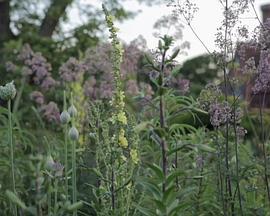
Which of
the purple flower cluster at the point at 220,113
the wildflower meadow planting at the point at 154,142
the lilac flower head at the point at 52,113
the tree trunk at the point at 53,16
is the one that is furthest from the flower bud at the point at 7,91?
the tree trunk at the point at 53,16

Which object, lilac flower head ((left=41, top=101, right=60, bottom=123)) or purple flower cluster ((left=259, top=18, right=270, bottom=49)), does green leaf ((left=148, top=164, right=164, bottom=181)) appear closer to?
purple flower cluster ((left=259, top=18, right=270, bottom=49))

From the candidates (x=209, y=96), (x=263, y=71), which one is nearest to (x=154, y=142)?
(x=209, y=96)

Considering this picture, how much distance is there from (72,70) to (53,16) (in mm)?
4887

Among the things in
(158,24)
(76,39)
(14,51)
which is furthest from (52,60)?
(158,24)

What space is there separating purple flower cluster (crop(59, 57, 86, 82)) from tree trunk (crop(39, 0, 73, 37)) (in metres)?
4.68

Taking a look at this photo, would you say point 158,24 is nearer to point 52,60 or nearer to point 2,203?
point 2,203

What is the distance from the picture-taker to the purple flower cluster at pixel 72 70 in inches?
190

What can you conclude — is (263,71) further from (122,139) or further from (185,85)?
(122,139)

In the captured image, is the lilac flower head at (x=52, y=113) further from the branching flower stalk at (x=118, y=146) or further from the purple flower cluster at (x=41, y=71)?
the branching flower stalk at (x=118, y=146)

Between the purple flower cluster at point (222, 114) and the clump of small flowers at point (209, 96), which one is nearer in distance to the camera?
the purple flower cluster at point (222, 114)

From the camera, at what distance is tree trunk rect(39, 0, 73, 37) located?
9.47 meters

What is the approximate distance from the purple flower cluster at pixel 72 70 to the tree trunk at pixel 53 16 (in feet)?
15.4

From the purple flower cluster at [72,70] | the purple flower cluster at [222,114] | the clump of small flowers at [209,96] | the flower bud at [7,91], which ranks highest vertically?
the purple flower cluster at [72,70]

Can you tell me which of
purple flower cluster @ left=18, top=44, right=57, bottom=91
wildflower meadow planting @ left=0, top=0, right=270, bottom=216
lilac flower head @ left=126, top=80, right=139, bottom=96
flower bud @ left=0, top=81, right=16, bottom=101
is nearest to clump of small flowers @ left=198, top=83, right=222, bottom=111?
wildflower meadow planting @ left=0, top=0, right=270, bottom=216
